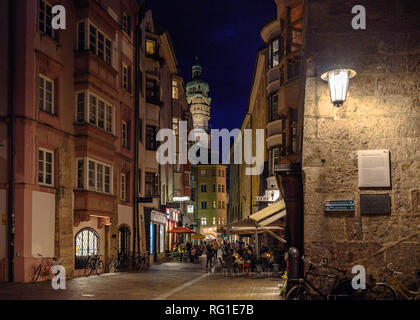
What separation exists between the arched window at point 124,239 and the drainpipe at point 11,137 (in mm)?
10461

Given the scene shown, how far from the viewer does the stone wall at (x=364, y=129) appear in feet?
37.7

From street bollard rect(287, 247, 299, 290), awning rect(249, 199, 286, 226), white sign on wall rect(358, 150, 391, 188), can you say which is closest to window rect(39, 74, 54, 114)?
awning rect(249, 199, 286, 226)

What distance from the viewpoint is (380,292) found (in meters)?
11.1

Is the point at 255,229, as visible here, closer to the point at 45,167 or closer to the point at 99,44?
the point at 45,167

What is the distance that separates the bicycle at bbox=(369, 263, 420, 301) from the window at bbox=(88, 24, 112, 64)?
1900 cm

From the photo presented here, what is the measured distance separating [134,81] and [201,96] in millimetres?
106204

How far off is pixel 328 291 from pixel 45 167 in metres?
14.6

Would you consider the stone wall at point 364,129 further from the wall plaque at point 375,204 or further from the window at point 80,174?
the window at point 80,174

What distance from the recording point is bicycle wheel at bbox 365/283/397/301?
10868 millimetres

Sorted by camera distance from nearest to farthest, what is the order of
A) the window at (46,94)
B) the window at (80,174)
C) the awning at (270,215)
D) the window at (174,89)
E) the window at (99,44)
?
the awning at (270,215) → the window at (46,94) → the window at (80,174) → the window at (99,44) → the window at (174,89)

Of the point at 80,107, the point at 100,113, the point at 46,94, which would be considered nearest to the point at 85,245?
the point at 100,113

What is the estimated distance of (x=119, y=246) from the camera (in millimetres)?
30906

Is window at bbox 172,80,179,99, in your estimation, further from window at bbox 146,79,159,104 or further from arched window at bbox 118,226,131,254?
arched window at bbox 118,226,131,254

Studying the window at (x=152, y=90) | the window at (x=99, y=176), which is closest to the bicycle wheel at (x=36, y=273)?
the window at (x=99, y=176)
